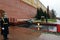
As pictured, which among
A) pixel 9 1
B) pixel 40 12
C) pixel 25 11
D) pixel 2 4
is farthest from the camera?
pixel 40 12

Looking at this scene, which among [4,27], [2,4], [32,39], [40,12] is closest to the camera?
[4,27]

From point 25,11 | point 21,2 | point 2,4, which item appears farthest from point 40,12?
point 2,4

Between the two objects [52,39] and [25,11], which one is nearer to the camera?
[52,39]

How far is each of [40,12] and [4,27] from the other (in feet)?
71.1

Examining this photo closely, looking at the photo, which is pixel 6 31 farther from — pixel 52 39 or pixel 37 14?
pixel 37 14

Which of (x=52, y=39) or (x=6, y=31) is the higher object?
(x=6, y=31)

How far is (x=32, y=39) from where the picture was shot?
919 cm

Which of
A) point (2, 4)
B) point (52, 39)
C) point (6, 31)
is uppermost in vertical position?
point (2, 4)

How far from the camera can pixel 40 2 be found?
3088cm

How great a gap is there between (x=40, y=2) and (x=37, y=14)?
254 cm

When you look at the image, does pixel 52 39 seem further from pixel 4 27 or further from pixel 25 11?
pixel 25 11

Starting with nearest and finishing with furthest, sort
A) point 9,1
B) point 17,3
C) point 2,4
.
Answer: point 2,4 < point 9,1 < point 17,3

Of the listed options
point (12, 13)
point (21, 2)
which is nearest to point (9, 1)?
point (12, 13)

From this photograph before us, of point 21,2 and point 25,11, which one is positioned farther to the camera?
point 25,11
